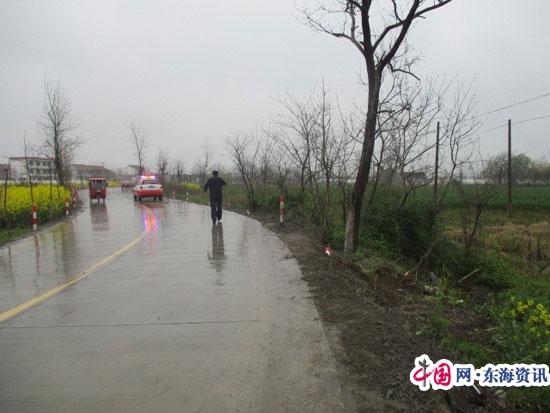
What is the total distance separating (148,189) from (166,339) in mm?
28079

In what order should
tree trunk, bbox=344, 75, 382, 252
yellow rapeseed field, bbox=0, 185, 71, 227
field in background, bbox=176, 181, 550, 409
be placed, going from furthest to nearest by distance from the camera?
yellow rapeseed field, bbox=0, 185, 71, 227, tree trunk, bbox=344, 75, 382, 252, field in background, bbox=176, 181, 550, 409

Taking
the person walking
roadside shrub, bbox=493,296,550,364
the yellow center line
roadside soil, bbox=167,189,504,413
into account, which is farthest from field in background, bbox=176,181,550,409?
the yellow center line

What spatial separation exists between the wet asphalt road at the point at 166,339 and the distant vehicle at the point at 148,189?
22.6 metres

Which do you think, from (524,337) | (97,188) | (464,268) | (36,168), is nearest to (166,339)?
(524,337)

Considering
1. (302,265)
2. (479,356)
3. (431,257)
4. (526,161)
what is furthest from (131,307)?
(526,161)

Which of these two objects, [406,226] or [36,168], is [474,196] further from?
[36,168]

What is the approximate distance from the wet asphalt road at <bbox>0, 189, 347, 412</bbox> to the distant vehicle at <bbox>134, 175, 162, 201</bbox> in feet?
74.2

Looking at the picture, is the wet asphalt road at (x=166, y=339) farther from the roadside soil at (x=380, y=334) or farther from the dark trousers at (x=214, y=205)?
the dark trousers at (x=214, y=205)

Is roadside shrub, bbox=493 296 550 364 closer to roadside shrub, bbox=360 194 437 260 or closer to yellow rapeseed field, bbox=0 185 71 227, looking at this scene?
roadside shrub, bbox=360 194 437 260

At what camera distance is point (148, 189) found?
31422 millimetres

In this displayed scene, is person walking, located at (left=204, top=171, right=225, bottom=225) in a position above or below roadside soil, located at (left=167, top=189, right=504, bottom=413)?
above

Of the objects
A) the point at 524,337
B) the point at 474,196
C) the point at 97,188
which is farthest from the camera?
the point at 97,188

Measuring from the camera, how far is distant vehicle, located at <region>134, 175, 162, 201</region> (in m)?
31.4

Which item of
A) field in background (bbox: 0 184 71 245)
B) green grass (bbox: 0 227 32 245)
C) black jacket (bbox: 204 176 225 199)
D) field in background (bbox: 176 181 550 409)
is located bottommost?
field in background (bbox: 176 181 550 409)
